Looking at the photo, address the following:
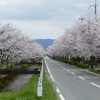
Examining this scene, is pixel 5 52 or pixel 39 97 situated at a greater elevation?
pixel 5 52

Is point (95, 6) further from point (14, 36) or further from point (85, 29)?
point (14, 36)

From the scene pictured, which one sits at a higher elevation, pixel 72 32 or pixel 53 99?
pixel 72 32

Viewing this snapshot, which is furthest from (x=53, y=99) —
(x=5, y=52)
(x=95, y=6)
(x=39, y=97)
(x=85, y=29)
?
(x=95, y=6)

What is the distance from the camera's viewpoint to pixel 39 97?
8.41m

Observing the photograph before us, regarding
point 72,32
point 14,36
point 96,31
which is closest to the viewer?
point 96,31

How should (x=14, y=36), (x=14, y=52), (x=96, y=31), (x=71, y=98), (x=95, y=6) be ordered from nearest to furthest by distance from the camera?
(x=71, y=98)
(x=96, y=31)
(x=14, y=52)
(x=14, y=36)
(x=95, y=6)

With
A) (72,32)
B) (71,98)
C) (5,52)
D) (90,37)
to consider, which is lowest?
(71,98)

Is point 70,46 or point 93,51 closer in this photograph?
point 93,51

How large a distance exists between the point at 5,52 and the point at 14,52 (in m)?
1.80

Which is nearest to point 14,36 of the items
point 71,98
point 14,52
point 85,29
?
point 14,52

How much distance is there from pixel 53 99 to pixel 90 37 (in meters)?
17.3

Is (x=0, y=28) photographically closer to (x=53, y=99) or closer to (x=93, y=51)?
(x=93, y=51)

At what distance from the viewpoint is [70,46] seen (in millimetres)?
42500

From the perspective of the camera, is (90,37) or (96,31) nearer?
(96,31)
